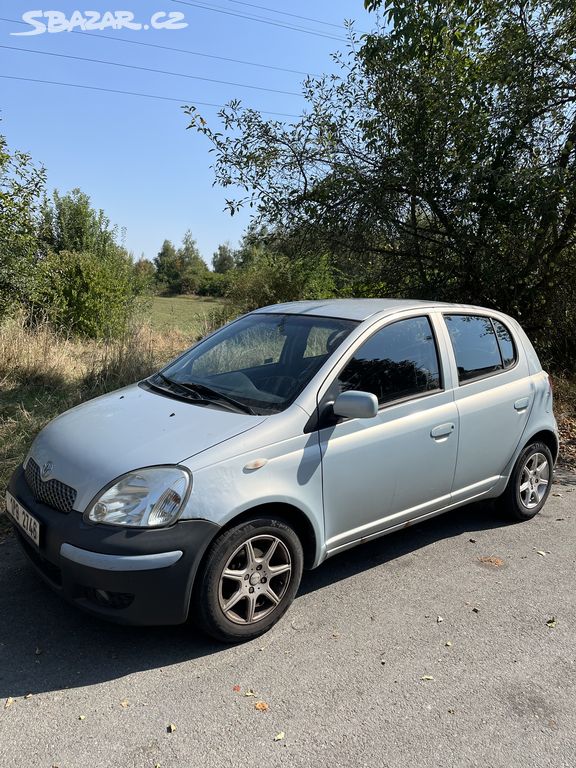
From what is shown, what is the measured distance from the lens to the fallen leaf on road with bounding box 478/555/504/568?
13.4ft

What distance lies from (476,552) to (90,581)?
107 inches

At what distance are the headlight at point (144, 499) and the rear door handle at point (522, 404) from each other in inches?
107

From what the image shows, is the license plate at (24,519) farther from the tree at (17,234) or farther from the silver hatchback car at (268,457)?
the tree at (17,234)

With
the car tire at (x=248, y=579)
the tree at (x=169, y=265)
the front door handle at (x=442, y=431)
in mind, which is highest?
the tree at (x=169, y=265)

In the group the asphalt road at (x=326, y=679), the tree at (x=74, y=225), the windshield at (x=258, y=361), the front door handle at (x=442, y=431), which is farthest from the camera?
the tree at (x=74, y=225)

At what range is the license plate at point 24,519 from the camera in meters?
3.06

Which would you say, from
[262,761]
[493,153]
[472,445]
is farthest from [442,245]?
[262,761]

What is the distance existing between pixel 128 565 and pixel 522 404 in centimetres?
315

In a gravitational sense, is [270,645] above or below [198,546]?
below

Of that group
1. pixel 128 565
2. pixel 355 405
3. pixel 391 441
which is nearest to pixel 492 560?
pixel 391 441

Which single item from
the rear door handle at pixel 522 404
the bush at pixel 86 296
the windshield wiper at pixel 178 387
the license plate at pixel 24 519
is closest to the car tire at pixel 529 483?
the rear door handle at pixel 522 404

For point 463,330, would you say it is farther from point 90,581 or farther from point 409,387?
point 90,581

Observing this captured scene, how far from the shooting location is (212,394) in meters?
3.69

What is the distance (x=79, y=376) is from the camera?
8.37m
